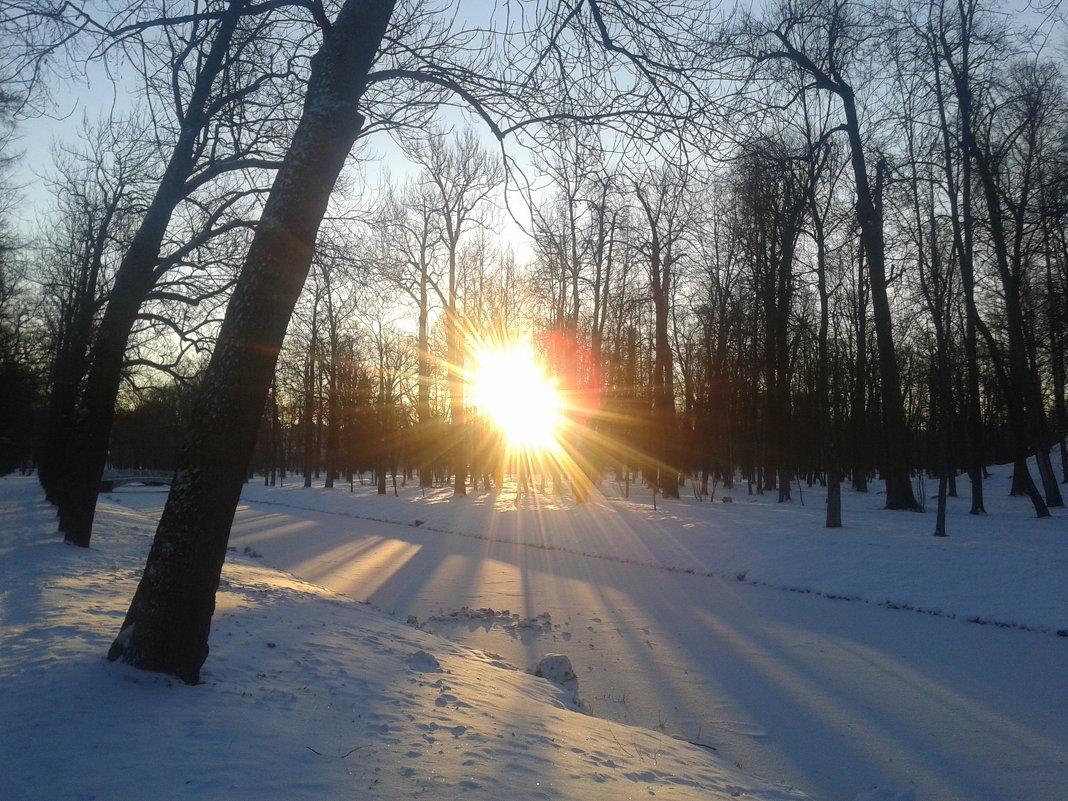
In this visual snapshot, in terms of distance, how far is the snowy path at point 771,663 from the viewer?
18.8ft

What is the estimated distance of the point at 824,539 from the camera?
1583 cm

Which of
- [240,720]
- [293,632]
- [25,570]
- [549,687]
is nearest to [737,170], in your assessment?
[549,687]

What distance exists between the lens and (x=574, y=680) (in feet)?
23.7

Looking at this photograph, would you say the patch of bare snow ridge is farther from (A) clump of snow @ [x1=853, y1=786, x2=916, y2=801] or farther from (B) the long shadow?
(B) the long shadow

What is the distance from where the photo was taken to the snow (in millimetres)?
4047

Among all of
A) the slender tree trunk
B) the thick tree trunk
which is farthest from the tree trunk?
the thick tree trunk

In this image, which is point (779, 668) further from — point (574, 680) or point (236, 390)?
point (236, 390)

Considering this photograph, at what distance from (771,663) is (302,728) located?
5.92 m

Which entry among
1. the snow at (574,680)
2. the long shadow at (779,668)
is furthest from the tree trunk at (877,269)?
the long shadow at (779,668)

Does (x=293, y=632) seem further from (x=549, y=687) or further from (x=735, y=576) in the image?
(x=735, y=576)

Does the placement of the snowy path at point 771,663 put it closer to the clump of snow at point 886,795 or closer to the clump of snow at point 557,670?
the clump of snow at point 557,670

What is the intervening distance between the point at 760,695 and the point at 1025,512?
20.1 meters

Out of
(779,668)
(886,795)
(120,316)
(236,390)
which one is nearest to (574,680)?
(779,668)

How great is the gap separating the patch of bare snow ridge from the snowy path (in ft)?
3.54
